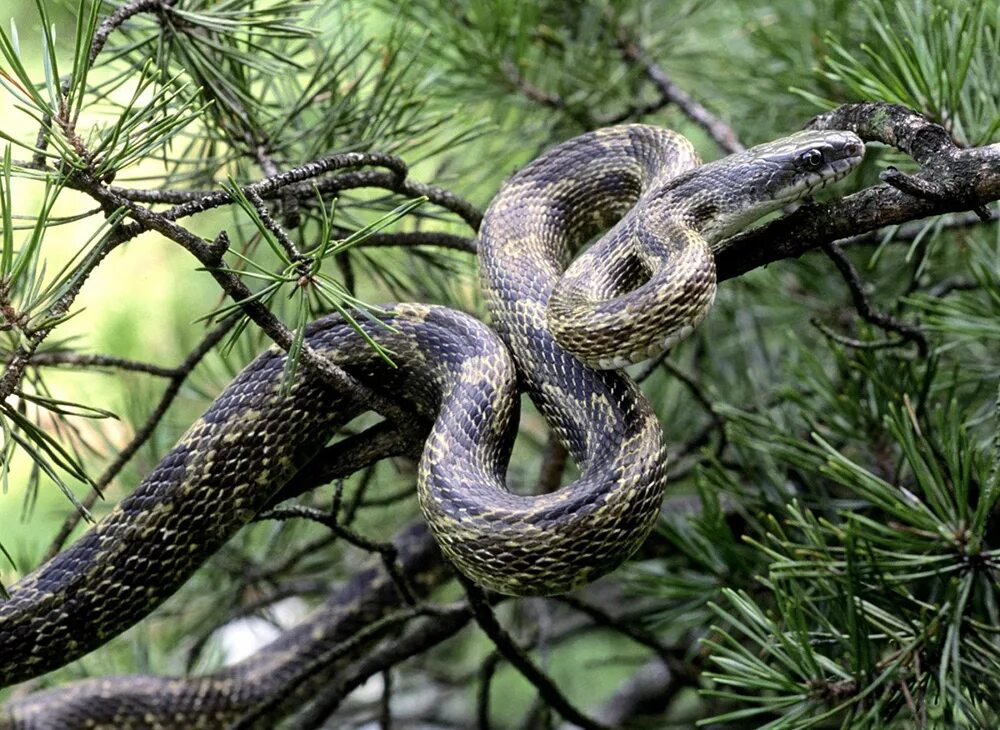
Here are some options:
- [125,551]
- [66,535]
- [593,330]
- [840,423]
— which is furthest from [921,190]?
[66,535]

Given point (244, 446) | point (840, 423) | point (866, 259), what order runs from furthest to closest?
point (866, 259) < point (840, 423) < point (244, 446)

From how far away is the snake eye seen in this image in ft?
8.17

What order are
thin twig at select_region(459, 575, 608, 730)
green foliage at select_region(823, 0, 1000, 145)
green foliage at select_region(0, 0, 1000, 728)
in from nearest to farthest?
green foliage at select_region(0, 0, 1000, 728) → green foliage at select_region(823, 0, 1000, 145) → thin twig at select_region(459, 575, 608, 730)

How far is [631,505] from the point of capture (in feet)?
7.26

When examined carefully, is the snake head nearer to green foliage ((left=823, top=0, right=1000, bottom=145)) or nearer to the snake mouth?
the snake mouth

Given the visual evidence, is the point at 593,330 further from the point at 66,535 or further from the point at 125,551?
the point at 66,535

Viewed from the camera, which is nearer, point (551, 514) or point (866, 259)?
point (551, 514)

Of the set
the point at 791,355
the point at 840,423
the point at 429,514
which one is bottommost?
the point at 791,355

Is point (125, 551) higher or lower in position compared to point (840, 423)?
higher

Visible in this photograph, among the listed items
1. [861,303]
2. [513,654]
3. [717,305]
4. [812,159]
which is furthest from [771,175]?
[513,654]

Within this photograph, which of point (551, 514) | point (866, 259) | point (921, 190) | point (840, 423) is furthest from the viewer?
point (866, 259)

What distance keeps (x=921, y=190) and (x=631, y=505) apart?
2.88 ft

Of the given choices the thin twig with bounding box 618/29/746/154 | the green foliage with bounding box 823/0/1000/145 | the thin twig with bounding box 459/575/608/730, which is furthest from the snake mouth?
the thin twig with bounding box 459/575/608/730

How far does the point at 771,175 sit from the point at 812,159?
0.36 ft
